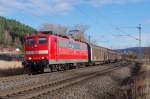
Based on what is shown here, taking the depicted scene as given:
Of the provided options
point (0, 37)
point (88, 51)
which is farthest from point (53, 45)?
point (0, 37)

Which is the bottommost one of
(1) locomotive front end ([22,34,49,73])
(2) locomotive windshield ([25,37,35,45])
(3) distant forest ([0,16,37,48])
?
(1) locomotive front end ([22,34,49,73])

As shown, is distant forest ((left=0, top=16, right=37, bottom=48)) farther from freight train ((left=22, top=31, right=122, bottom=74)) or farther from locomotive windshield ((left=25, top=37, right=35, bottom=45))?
locomotive windshield ((left=25, top=37, right=35, bottom=45))

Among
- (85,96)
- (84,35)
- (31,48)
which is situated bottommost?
(85,96)

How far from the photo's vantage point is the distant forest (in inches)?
5817

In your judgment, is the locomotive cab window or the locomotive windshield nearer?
the locomotive cab window

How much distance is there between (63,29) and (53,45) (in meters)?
90.1

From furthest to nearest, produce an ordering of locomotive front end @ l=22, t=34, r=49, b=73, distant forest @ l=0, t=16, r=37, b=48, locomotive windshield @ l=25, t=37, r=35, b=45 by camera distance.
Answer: distant forest @ l=0, t=16, r=37, b=48 < locomotive windshield @ l=25, t=37, r=35, b=45 < locomotive front end @ l=22, t=34, r=49, b=73

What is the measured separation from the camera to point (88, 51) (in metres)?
52.1

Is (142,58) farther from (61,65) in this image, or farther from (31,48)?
(31,48)

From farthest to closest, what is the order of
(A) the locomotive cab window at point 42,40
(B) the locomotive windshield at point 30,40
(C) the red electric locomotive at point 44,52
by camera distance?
(B) the locomotive windshield at point 30,40 < (A) the locomotive cab window at point 42,40 < (C) the red electric locomotive at point 44,52

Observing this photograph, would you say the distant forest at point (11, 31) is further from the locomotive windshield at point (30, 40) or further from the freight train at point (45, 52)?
the locomotive windshield at point (30, 40)

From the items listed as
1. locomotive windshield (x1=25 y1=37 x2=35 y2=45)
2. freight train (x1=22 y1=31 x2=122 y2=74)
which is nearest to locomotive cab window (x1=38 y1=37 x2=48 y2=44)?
freight train (x1=22 y1=31 x2=122 y2=74)

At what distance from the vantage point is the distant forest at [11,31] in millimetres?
147750

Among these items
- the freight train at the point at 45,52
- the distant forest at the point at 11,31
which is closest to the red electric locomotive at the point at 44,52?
the freight train at the point at 45,52
